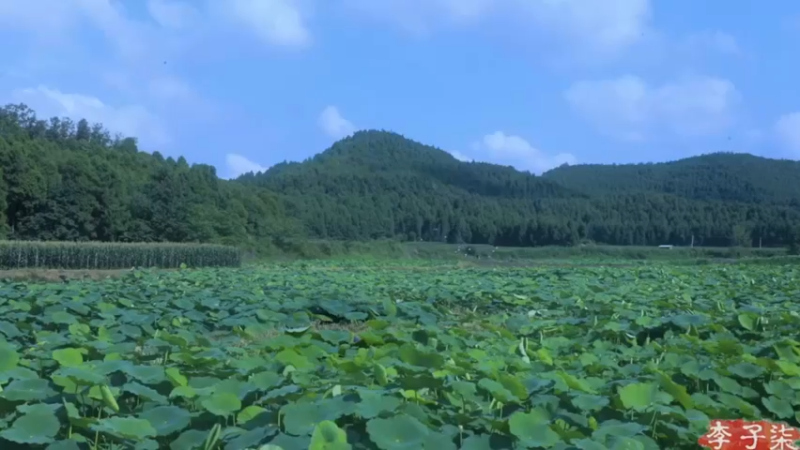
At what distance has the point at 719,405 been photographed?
3.78 metres

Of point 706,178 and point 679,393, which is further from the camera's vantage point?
point 706,178

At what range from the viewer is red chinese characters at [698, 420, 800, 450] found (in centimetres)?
243

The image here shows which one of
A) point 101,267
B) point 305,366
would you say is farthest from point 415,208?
point 305,366

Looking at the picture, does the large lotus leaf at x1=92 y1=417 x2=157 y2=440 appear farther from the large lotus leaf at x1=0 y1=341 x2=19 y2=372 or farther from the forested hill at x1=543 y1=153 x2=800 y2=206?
the forested hill at x1=543 y1=153 x2=800 y2=206

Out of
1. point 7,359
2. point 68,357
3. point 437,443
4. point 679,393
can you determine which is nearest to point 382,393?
point 437,443

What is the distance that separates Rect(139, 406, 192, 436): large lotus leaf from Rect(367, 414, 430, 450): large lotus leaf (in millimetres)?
813

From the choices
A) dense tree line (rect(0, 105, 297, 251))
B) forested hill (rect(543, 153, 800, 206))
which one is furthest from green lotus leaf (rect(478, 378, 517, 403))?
forested hill (rect(543, 153, 800, 206))

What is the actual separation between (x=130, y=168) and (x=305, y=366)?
68.2 m

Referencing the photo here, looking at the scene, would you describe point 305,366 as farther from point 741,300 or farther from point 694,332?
point 741,300

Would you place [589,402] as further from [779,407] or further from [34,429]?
[34,429]

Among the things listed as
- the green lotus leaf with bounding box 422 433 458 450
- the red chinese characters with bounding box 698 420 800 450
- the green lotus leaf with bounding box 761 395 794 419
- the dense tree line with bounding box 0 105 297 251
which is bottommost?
the green lotus leaf with bounding box 761 395 794 419

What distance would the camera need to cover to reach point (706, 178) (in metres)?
150

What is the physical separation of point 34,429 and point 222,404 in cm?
73

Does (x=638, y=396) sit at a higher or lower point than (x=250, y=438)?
higher
